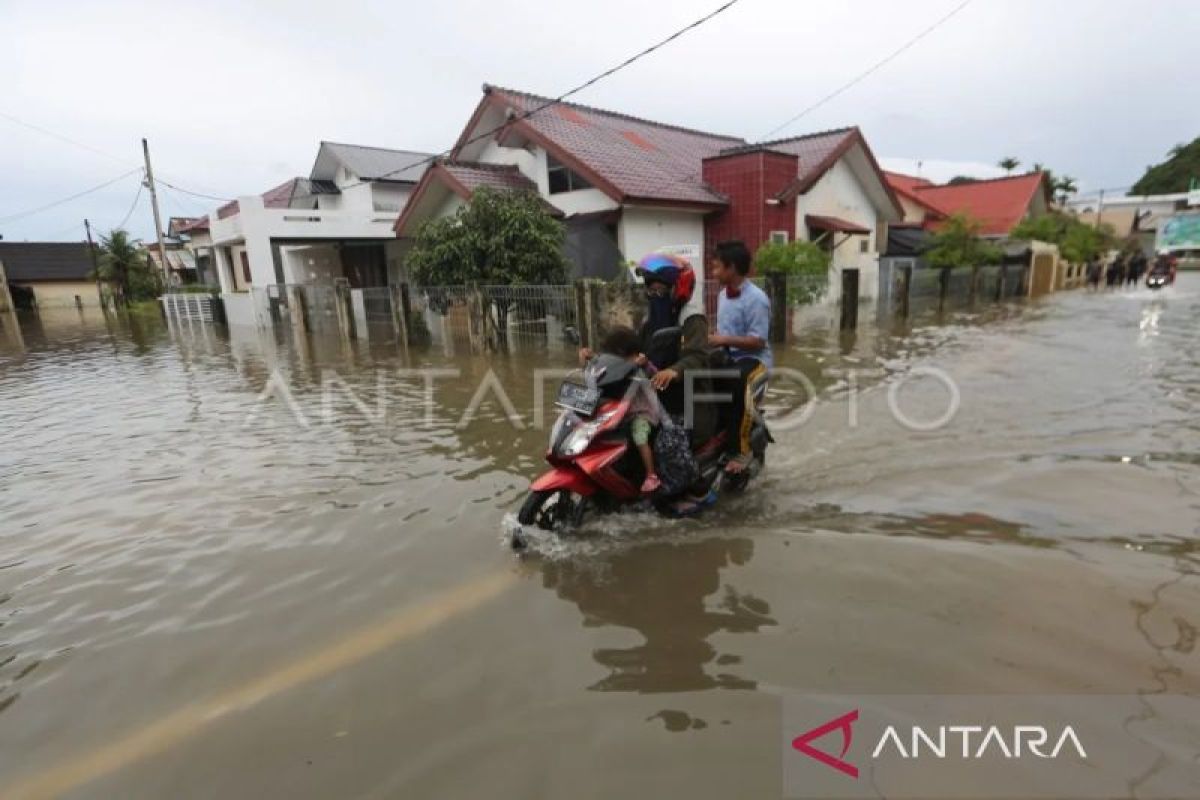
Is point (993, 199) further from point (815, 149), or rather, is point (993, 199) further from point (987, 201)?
point (815, 149)

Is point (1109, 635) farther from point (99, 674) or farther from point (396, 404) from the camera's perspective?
point (396, 404)

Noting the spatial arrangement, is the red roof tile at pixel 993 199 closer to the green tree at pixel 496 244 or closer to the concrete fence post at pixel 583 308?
the green tree at pixel 496 244

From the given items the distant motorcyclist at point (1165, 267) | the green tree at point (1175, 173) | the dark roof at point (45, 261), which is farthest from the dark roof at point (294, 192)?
the green tree at point (1175, 173)

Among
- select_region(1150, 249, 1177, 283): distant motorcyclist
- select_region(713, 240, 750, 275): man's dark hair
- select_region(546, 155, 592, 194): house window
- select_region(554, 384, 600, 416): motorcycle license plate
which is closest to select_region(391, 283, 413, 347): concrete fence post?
select_region(546, 155, 592, 194): house window

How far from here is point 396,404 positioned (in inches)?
320

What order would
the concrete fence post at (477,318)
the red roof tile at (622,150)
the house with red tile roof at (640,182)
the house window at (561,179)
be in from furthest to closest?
the house window at (561,179) → the house with red tile roof at (640,182) → the red roof tile at (622,150) → the concrete fence post at (477,318)

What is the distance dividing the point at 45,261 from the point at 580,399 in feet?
184

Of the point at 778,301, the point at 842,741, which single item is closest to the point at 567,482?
the point at 842,741

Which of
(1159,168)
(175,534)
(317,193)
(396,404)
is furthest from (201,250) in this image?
(1159,168)

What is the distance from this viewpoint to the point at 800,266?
483 inches

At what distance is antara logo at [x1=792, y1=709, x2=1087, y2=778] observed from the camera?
6.97 feet

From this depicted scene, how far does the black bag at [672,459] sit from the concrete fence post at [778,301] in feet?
26.3

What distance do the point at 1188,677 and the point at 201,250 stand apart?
4185 centimetres

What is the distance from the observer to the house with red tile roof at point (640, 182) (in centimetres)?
1498
